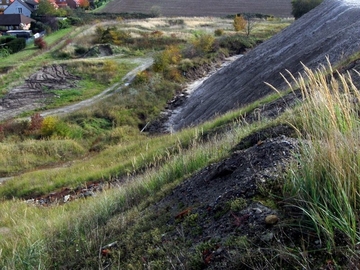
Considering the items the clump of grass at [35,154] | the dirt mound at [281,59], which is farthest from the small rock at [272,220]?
the clump of grass at [35,154]

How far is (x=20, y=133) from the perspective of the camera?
27.5 meters

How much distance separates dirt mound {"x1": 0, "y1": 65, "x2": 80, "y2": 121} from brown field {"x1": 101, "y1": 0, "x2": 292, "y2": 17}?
4805 cm

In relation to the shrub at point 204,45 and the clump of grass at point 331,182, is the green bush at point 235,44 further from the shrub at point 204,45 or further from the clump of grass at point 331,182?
the clump of grass at point 331,182

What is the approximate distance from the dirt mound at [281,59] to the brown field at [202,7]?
5660 cm

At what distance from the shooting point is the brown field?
87125mm

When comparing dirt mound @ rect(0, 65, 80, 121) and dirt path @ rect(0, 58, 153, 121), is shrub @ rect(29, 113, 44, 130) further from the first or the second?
dirt mound @ rect(0, 65, 80, 121)

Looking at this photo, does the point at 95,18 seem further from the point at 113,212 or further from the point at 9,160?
the point at 113,212

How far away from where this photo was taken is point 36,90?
126 feet

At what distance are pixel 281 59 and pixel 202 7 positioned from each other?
70706mm

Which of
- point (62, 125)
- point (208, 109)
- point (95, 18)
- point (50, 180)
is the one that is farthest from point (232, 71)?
point (95, 18)

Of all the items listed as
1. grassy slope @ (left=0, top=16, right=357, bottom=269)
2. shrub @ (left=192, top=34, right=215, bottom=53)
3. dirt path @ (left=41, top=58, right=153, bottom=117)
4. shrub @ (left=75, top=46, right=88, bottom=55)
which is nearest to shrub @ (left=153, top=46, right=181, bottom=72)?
dirt path @ (left=41, top=58, right=153, bottom=117)

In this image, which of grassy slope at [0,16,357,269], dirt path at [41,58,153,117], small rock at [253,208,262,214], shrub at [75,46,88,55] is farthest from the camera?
shrub at [75,46,88,55]

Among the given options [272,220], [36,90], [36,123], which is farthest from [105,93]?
[272,220]

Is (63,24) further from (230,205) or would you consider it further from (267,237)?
(267,237)
